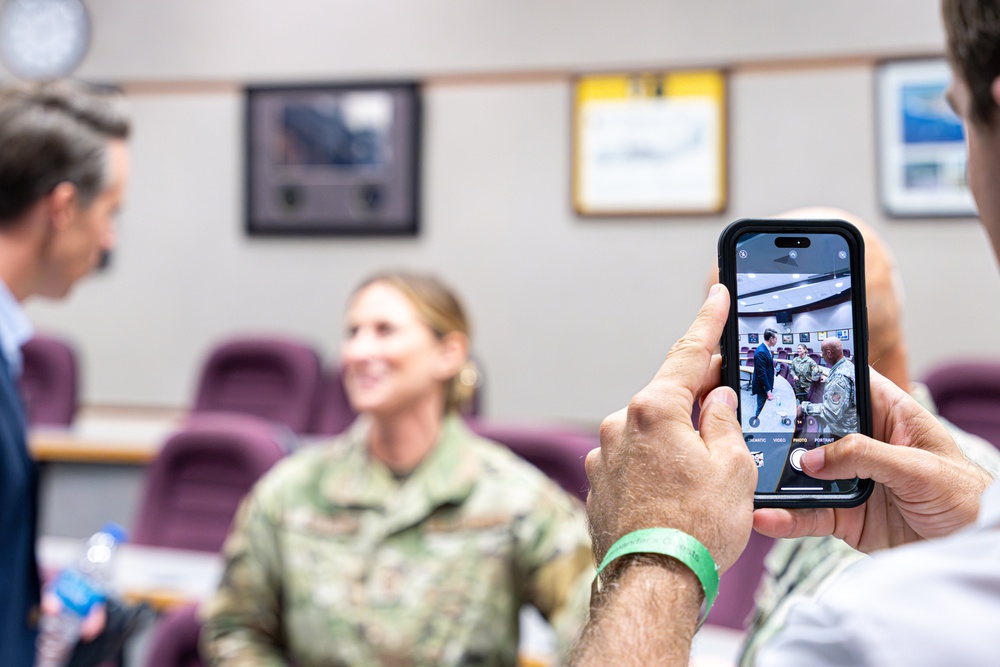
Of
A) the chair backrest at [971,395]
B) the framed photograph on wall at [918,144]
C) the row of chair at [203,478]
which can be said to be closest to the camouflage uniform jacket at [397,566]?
the row of chair at [203,478]

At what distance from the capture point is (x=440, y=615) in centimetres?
192

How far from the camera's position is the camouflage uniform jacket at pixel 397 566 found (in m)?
1.91

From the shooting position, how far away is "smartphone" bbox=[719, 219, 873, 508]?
0.70 metres

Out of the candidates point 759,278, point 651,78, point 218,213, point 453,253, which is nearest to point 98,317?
point 218,213

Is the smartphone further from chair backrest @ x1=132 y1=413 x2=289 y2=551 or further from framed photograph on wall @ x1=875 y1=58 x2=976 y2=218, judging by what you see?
framed photograph on wall @ x1=875 y1=58 x2=976 y2=218

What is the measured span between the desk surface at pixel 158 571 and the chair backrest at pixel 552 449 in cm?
91

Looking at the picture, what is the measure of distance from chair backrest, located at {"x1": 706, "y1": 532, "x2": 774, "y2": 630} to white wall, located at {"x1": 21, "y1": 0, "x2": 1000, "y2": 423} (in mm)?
2234

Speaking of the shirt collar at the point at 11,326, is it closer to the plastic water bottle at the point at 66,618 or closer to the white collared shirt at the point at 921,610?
the plastic water bottle at the point at 66,618

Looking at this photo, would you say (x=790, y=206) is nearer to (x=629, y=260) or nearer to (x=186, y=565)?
(x=629, y=260)

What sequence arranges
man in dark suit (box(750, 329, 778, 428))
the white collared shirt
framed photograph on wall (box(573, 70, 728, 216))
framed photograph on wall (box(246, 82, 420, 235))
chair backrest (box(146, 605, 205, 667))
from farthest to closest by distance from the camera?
framed photograph on wall (box(246, 82, 420, 235)) → framed photograph on wall (box(573, 70, 728, 216)) → chair backrest (box(146, 605, 205, 667)) → man in dark suit (box(750, 329, 778, 428)) → the white collared shirt

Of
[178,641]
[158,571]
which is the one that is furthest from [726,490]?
[158,571]

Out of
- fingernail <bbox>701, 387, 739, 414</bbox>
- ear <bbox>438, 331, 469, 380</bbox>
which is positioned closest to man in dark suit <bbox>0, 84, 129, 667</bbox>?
ear <bbox>438, 331, 469, 380</bbox>

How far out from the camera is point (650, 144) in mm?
4488

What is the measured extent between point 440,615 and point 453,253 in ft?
10.2
